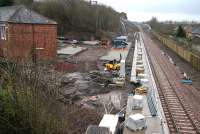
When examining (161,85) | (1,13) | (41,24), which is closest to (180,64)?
(161,85)

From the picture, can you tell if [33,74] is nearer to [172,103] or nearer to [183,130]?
[183,130]

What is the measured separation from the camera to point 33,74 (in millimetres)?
6785

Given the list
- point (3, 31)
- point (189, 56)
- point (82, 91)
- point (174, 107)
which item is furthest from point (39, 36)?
point (189, 56)

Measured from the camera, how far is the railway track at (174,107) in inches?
562

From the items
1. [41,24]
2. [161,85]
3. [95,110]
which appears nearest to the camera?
[95,110]

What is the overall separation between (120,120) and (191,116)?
4.20 meters

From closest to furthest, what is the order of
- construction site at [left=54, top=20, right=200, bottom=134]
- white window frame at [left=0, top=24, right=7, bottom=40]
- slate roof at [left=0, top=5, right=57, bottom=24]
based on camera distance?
construction site at [left=54, top=20, right=200, bottom=134], slate roof at [left=0, top=5, right=57, bottom=24], white window frame at [left=0, top=24, right=7, bottom=40]

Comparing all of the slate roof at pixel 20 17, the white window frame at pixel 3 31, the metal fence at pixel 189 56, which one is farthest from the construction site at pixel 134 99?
the white window frame at pixel 3 31

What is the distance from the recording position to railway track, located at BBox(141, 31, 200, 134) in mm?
14273

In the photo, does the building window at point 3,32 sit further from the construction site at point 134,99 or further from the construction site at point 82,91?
the construction site at point 134,99

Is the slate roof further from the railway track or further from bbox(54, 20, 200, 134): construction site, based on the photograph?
the railway track

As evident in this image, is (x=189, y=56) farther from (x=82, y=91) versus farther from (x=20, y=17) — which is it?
(x=82, y=91)

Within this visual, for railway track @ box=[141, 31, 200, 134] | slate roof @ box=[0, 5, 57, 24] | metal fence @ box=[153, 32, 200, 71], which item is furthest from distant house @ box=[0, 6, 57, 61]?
metal fence @ box=[153, 32, 200, 71]

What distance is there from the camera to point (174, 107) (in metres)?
17.6
